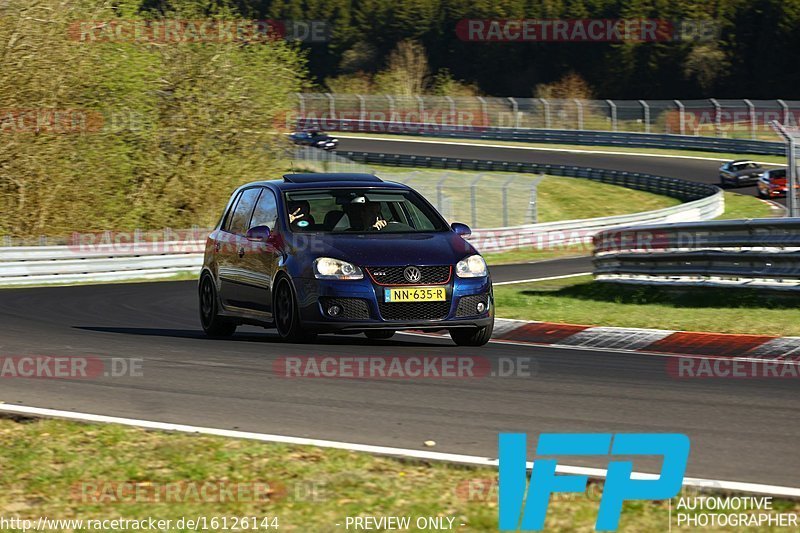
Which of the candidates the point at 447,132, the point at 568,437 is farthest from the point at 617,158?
the point at 568,437

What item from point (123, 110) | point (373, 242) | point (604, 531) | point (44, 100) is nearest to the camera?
point (604, 531)

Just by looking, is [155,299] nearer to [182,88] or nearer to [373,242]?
[373,242]

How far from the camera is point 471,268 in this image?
37.9 ft

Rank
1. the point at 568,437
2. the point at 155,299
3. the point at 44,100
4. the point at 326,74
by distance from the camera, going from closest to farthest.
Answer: the point at 568,437
the point at 155,299
the point at 44,100
the point at 326,74

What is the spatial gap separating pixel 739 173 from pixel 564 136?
1951 cm

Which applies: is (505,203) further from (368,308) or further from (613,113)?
(613,113)

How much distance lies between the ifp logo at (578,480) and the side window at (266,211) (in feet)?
20.1

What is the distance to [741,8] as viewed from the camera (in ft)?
295

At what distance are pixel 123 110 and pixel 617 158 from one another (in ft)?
102

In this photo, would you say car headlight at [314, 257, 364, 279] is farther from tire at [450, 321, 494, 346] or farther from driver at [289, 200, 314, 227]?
tire at [450, 321, 494, 346]

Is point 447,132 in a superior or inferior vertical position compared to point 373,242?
inferior

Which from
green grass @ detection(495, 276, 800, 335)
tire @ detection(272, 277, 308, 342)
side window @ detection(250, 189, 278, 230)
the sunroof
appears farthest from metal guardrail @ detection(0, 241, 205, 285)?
tire @ detection(272, 277, 308, 342)

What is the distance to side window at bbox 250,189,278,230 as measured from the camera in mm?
12414
